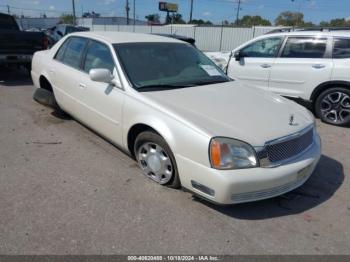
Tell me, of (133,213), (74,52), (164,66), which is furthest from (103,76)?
(133,213)

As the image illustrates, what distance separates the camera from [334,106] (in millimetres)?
5828

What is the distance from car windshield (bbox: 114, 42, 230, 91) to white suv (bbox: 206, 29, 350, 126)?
1730 millimetres

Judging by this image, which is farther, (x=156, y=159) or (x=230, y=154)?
(x=156, y=159)

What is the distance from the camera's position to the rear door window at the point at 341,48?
5684 millimetres

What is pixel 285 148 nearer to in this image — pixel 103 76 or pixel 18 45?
pixel 103 76

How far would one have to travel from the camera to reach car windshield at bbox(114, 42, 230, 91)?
143 inches

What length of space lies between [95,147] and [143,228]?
76.8 inches

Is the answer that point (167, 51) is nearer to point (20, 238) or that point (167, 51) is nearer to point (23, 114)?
point (20, 238)

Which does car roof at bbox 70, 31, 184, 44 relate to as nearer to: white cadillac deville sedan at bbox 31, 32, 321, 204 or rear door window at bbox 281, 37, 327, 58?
white cadillac deville sedan at bbox 31, 32, 321, 204

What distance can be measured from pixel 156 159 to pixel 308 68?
162 inches

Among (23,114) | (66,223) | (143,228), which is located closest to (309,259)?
(143,228)

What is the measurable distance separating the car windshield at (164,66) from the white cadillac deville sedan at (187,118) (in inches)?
0.5

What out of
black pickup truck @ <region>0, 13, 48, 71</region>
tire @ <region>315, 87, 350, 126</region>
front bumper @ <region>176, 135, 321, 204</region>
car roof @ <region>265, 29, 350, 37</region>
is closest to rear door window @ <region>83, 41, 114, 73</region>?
front bumper @ <region>176, 135, 321, 204</region>

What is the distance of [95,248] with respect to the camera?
8.14 feet
